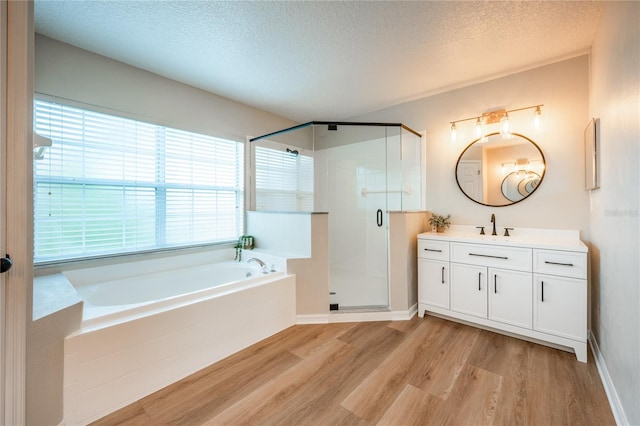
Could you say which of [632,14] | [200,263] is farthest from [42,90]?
[632,14]

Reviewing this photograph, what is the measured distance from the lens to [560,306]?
6.39ft

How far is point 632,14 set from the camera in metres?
1.19

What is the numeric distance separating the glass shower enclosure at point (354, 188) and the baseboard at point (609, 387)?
4.87ft

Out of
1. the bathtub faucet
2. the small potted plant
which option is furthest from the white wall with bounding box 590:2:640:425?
the bathtub faucet

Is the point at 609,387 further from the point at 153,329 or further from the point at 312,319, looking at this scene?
the point at 153,329

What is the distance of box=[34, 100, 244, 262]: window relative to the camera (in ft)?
6.48

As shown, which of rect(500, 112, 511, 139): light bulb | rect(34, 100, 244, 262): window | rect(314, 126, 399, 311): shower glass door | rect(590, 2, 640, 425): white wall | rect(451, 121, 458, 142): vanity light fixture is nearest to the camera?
rect(590, 2, 640, 425): white wall

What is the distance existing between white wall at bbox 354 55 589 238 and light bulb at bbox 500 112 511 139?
0.07 meters

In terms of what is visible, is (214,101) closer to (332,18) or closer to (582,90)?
(332,18)

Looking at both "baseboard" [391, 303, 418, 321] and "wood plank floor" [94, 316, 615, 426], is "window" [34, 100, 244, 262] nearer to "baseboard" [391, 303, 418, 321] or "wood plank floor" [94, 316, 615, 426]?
"wood plank floor" [94, 316, 615, 426]

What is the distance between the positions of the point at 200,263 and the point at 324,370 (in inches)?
69.7

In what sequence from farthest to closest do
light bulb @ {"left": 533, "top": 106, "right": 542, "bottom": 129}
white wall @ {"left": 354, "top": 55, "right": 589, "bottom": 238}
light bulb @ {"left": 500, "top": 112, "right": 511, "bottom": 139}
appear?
light bulb @ {"left": 500, "top": 112, "right": 511, "bottom": 139}
light bulb @ {"left": 533, "top": 106, "right": 542, "bottom": 129}
white wall @ {"left": 354, "top": 55, "right": 589, "bottom": 238}

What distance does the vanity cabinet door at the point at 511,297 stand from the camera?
208 centimetres

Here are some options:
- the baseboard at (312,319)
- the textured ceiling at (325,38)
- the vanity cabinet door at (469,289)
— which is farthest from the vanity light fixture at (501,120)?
the baseboard at (312,319)
